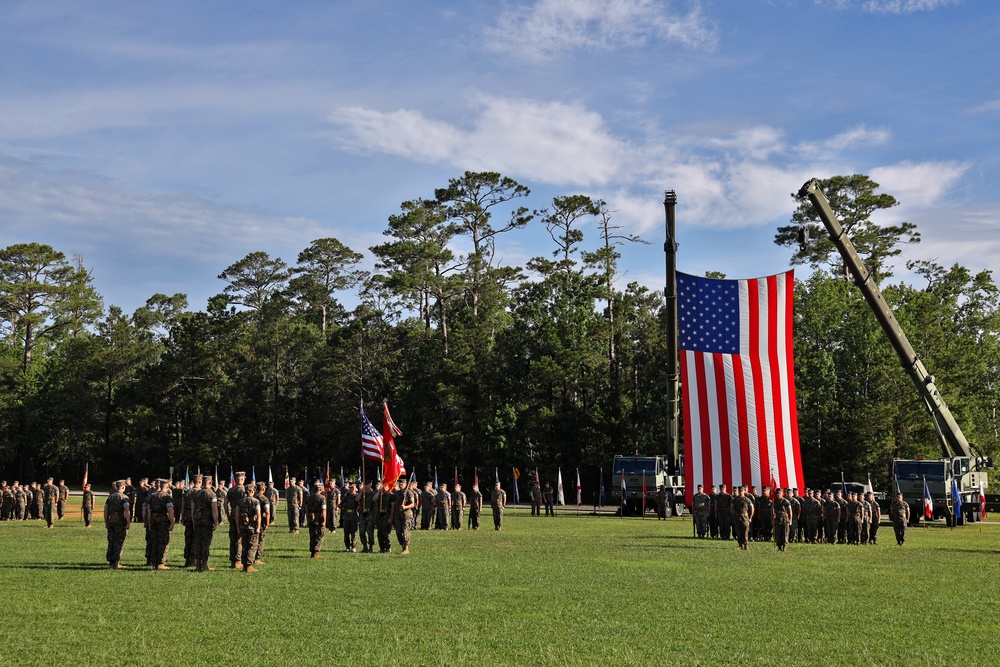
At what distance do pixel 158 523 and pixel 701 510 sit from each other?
51.0 ft

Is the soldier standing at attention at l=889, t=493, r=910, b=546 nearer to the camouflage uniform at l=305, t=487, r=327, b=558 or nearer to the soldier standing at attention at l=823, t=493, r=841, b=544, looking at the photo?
the soldier standing at attention at l=823, t=493, r=841, b=544

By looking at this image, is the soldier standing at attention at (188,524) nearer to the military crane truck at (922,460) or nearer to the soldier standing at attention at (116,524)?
the soldier standing at attention at (116,524)

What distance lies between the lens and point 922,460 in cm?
3931

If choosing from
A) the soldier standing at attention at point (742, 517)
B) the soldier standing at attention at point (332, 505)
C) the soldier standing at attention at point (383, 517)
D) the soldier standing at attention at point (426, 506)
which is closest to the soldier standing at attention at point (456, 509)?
the soldier standing at attention at point (426, 506)

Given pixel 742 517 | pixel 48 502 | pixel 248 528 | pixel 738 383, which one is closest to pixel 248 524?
pixel 248 528

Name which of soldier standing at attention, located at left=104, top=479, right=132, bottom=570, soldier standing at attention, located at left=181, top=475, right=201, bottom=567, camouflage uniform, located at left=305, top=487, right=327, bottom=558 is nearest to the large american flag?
camouflage uniform, located at left=305, top=487, right=327, bottom=558

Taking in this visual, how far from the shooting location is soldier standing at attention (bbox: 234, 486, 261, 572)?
17297mm

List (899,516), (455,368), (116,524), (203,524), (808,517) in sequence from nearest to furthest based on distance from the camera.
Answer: (203,524), (116,524), (899,516), (808,517), (455,368)

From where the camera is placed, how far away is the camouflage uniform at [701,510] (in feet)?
Answer: 90.9

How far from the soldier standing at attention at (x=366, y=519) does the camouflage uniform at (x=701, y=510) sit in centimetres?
1002

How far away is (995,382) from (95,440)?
210ft

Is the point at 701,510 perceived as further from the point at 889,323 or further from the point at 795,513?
the point at 889,323

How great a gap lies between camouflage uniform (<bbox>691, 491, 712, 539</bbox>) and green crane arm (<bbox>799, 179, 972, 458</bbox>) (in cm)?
1493

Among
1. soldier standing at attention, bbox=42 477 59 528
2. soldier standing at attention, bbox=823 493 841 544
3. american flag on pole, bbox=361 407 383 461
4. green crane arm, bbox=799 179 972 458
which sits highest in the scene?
green crane arm, bbox=799 179 972 458
